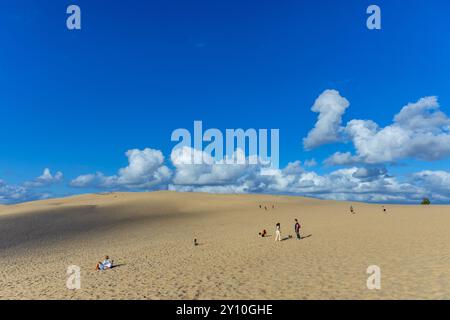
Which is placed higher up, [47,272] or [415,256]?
[415,256]

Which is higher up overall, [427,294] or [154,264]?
[427,294]

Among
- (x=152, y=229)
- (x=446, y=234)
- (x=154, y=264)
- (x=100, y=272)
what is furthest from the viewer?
(x=152, y=229)

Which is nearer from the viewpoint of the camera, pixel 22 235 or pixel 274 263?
pixel 274 263

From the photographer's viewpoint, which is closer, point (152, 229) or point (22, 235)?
point (22, 235)

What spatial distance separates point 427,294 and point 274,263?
364 inches

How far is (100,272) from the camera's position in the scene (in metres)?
21.0

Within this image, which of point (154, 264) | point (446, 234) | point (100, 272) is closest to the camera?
point (100, 272)

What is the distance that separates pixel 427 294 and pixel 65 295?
16139mm
